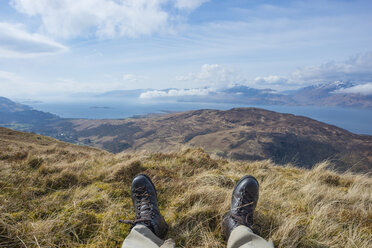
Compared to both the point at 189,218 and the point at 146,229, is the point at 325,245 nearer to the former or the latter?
the point at 189,218

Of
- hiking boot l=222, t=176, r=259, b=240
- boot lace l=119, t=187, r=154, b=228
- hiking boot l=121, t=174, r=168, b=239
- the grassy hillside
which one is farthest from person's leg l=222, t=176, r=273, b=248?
boot lace l=119, t=187, r=154, b=228

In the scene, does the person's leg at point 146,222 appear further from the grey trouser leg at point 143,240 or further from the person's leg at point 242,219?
the person's leg at point 242,219

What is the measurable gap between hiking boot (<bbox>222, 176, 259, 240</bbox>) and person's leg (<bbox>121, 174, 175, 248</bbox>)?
2.49 feet

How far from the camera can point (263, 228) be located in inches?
92.4

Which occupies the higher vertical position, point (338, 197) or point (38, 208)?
point (38, 208)

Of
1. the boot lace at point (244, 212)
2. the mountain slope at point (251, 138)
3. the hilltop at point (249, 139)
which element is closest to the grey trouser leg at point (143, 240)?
the boot lace at point (244, 212)

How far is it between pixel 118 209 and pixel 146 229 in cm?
81

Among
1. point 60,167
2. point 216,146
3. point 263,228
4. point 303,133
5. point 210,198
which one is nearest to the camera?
point 263,228

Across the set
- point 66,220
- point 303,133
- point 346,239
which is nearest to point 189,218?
point 66,220

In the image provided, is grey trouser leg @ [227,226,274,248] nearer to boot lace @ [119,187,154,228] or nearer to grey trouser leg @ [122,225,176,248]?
grey trouser leg @ [122,225,176,248]

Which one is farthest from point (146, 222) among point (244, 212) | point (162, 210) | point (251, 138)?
point (251, 138)

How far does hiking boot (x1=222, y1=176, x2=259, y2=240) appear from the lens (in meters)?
2.18

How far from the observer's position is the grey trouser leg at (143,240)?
5.91ft

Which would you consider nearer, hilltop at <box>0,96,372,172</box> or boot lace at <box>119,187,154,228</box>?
boot lace at <box>119,187,154,228</box>
